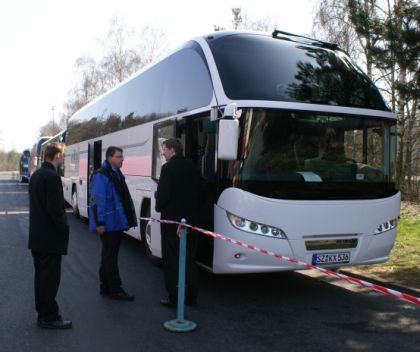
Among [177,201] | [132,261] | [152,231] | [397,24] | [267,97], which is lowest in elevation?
[132,261]

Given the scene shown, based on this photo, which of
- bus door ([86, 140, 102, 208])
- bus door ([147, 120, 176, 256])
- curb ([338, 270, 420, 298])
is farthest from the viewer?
bus door ([86, 140, 102, 208])

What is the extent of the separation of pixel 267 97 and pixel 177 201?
172cm

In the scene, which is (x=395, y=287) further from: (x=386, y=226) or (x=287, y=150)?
(x=287, y=150)

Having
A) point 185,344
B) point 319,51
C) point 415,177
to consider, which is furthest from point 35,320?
point 415,177

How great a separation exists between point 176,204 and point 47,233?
1.50 metres

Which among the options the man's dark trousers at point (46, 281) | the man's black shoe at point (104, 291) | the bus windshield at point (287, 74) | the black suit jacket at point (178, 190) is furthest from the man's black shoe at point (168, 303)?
the bus windshield at point (287, 74)

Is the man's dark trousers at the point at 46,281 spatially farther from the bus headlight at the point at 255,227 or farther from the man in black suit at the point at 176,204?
the bus headlight at the point at 255,227

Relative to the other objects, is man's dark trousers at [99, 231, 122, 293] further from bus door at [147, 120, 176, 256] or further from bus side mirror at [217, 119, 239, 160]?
bus side mirror at [217, 119, 239, 160]

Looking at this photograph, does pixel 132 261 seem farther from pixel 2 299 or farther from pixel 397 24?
pixel 397 24

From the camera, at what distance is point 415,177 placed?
68.9 feet

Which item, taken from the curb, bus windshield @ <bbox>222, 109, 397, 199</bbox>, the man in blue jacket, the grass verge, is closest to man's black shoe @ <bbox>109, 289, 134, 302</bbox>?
the man in blue jacket

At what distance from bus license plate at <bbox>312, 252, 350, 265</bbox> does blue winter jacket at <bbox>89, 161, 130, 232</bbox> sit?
7.91ft

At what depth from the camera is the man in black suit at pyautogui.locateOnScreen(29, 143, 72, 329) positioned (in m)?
4.92

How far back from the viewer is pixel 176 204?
18.7 ft
